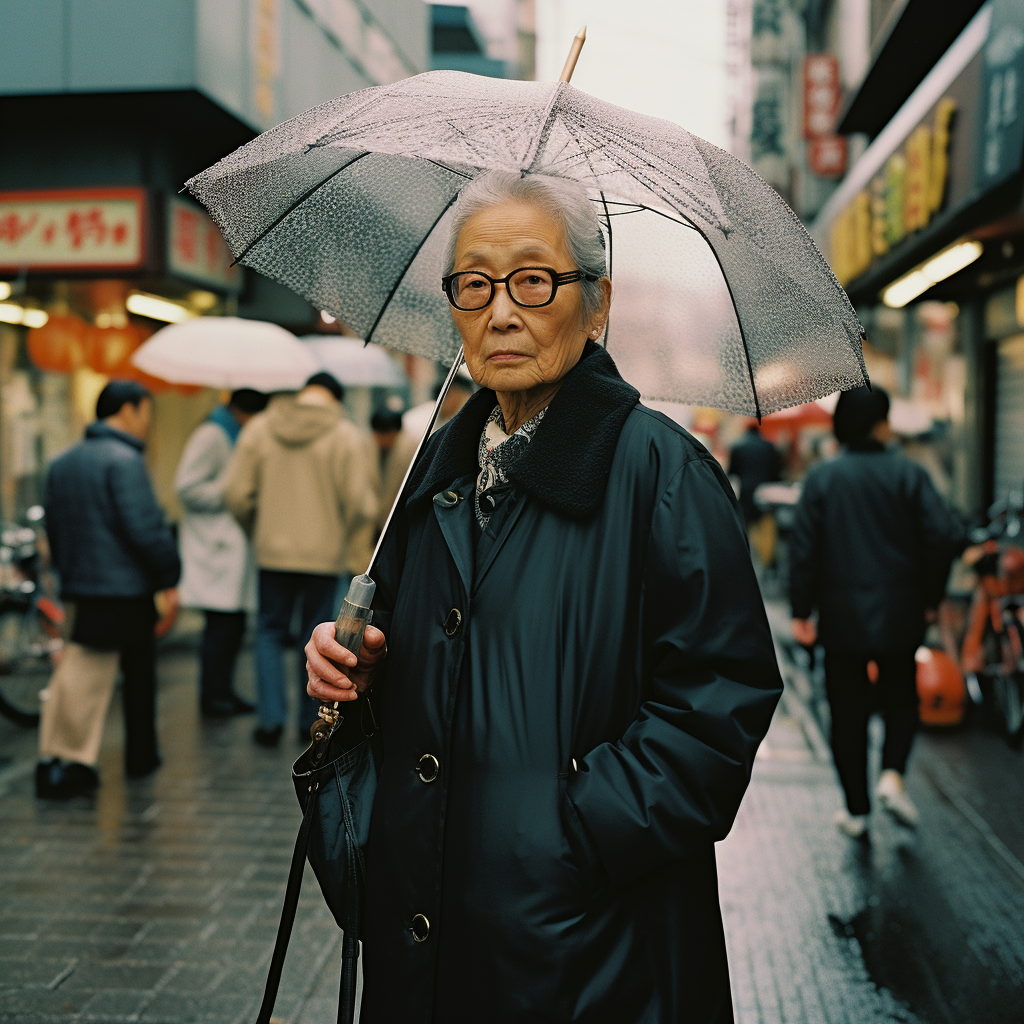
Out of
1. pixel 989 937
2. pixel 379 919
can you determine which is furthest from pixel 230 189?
pixel 989 937

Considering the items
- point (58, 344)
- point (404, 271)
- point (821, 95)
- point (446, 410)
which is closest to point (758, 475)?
point (821, 95)

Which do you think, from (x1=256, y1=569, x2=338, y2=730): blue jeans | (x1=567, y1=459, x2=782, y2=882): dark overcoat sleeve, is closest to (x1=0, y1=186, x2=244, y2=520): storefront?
(x1=256, y1=569, x2=338, y2=730): blue jeans

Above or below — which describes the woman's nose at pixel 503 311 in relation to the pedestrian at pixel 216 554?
above

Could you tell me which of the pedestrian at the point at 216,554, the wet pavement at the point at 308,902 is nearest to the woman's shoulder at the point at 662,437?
the wet pavement at the point at 308,902

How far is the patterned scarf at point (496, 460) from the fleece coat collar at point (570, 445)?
32 mm

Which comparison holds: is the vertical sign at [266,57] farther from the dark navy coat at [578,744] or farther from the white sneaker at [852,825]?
the dark navy coat at [578,744]

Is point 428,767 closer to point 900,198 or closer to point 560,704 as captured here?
point 560,704

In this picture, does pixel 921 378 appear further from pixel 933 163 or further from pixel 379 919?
pixel 379 919

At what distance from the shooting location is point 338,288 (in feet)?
9.14

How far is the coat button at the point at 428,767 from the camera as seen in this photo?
74.2 inches

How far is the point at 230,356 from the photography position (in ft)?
25.6

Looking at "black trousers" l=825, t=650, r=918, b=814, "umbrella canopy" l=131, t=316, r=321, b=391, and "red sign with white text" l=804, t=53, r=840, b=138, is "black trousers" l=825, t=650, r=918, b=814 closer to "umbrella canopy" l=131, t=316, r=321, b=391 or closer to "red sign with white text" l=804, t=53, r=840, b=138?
"umbrella canopy" l=131, t=316, r=321, b=391

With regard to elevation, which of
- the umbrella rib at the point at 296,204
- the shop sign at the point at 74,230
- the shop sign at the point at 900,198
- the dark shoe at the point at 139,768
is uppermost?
the shop sign at the point at 900,198

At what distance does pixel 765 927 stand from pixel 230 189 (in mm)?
3302
